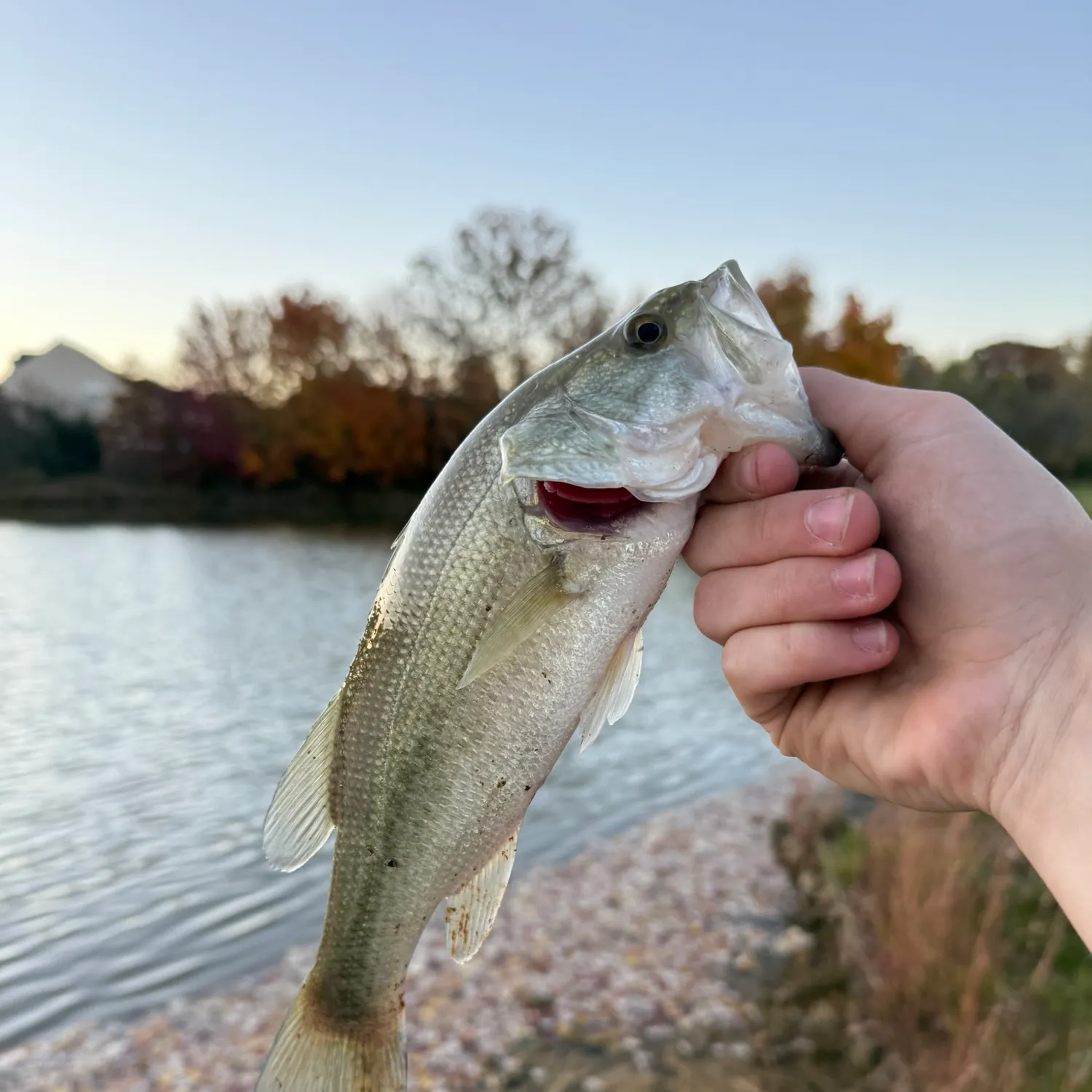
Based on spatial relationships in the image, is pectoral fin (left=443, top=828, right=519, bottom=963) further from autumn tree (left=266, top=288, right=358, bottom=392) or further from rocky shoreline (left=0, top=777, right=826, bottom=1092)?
autumn tree (left=266, top=288, right=358, bottom=392)

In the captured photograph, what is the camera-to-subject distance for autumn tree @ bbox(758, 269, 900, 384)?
29.8 m

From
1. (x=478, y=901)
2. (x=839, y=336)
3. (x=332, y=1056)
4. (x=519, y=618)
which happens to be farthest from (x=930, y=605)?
(x=839, y=336)

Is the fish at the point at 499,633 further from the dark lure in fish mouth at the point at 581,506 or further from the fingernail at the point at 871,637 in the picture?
the fingernail at the point at 871,637

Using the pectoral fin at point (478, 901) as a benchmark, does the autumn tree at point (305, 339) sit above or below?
above

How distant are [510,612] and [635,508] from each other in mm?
417

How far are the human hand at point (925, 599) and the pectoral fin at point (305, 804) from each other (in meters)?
1.13

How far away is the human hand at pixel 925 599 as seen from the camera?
2129 millimetres

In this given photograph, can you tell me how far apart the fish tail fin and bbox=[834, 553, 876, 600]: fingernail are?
167 centimetres

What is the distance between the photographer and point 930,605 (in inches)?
90.7

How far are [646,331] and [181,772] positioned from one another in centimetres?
1005

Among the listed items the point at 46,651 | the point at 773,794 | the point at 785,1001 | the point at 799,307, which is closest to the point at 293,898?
the point at 785,1001

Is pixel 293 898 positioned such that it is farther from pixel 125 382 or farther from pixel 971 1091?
pixel 125 382

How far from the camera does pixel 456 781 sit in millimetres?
2229

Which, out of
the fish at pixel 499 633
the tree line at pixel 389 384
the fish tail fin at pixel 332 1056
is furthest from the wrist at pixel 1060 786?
the tree line at pixel 389 384
